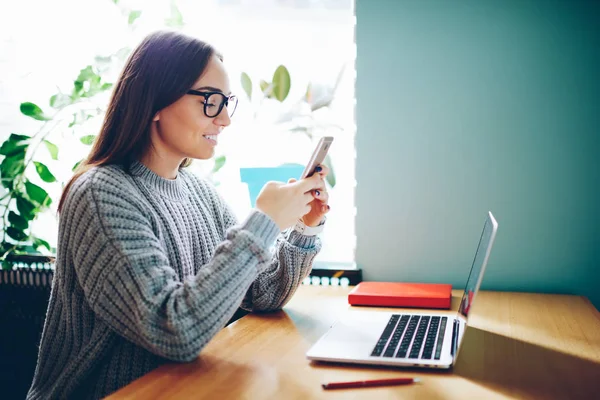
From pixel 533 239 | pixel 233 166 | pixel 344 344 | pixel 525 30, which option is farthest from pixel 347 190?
pixel 344 344

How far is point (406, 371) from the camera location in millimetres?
925

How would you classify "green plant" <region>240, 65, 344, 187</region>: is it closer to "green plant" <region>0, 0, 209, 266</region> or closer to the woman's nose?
"green plant" <region>0, 0, 209, 266</region>

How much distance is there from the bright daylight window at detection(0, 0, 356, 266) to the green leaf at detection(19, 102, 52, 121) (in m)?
0.07

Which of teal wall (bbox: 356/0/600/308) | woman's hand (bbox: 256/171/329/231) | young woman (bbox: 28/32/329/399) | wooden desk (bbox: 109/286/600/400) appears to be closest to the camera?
wooden desk (bbox: 109/286/600/400)

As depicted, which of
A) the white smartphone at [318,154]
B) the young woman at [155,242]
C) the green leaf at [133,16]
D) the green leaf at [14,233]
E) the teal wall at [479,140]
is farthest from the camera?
the green leaf at [14,233]

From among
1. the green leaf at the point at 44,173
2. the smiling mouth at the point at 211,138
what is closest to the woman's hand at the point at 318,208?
the smiling mouth at the point at 211,138

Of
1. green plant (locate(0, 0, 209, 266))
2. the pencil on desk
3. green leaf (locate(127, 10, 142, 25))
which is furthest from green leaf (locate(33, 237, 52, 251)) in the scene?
the pencil on desk

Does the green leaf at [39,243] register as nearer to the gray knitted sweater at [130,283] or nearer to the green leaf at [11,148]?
the green leaf at [11,148]

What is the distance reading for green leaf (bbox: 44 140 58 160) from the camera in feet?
6.61

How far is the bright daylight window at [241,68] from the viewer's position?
5.95 feet

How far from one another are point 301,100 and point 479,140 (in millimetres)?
577

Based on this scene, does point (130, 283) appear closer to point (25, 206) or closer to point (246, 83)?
point (246, 83)

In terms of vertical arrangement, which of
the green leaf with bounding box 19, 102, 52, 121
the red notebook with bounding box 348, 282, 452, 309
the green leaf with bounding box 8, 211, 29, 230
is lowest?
the red notebook with bounding box 348, 282, 452, 309

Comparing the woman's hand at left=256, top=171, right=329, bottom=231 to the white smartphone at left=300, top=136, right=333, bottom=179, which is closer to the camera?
the woman's hand at left=256, top=171, right=329, bottom=231
